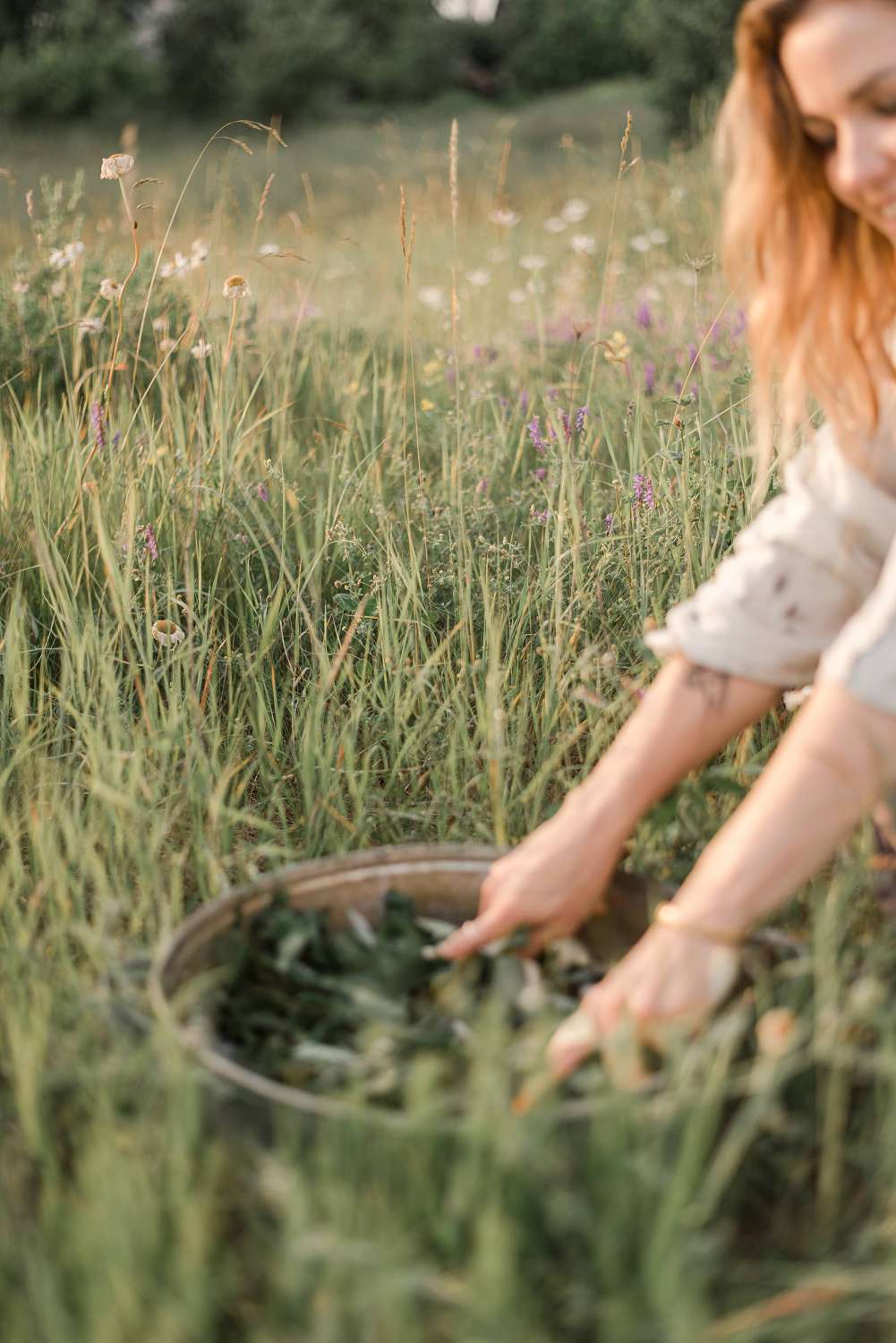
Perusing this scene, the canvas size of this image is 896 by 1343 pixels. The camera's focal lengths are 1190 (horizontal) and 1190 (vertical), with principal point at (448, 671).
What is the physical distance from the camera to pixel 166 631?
1903 mm

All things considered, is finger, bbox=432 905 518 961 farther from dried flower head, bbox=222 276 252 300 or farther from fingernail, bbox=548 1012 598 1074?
dried flower head, bbox=222 276 252 300

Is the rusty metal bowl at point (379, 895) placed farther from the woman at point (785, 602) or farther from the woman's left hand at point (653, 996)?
the woman's left hand at point (653, 996)

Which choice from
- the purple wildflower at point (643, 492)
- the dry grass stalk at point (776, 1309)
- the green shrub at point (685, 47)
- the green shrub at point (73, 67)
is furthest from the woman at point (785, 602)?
the green shrub at point (73, 67)

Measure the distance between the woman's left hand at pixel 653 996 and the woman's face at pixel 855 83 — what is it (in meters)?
0.83

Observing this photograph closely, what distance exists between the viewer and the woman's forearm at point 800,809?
111cm

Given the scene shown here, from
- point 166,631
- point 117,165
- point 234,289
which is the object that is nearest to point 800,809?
point 166,631

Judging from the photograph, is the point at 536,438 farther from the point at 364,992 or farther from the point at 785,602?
the point at 364,992

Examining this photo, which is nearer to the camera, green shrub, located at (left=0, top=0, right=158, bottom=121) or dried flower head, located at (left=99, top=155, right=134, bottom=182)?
dried flower head, located at (left=99, top=155, right=134, bottom=182)

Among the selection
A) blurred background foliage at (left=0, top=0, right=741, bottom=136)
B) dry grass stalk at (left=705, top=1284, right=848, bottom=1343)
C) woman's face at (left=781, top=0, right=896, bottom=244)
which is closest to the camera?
dry grass stalk at (left=705, top=1284, right=848, bottom=1343)

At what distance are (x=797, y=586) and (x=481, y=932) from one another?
1.82 ft

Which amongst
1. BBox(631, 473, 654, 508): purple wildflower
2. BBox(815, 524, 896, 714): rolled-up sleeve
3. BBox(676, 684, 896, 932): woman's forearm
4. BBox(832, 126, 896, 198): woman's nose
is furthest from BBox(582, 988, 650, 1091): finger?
BBox(631, 473, 654, 508): purple wildflower

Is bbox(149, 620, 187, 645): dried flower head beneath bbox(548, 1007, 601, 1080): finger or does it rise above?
beneath

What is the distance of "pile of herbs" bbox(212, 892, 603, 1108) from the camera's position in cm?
118

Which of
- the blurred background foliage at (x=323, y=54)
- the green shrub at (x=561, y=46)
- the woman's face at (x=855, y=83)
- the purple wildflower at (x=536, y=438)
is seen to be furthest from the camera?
the green shrub at (x=561, y=46)
